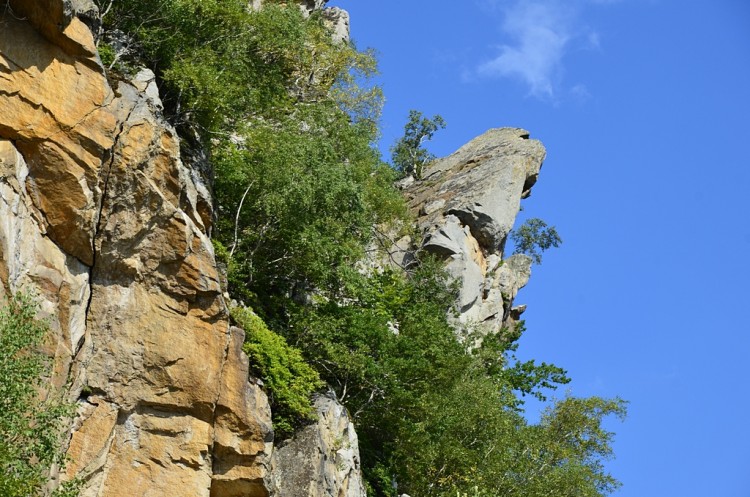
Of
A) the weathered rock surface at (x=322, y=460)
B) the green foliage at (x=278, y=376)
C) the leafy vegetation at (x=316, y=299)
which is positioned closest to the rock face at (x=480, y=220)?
the leafy vegetation at (x=316, y=299)

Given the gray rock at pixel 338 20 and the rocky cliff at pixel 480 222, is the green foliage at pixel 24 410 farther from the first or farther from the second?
the gray rock at pixel 338 20

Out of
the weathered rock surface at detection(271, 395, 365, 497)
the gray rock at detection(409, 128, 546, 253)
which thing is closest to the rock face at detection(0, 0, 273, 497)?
the weathered rock surface at detection(271, 395, 365, 497)

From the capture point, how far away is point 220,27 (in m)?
36.3

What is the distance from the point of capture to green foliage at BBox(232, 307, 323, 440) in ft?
89.6

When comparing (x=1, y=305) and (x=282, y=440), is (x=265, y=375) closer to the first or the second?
(x=282, y=440)

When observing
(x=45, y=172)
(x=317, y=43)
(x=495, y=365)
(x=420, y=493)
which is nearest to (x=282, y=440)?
(x=420, y=493)

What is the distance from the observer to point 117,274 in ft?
80.9

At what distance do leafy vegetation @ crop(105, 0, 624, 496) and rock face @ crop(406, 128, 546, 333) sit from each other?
933 centimetres

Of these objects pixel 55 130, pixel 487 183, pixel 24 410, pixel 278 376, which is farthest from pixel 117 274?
pixel 487 183

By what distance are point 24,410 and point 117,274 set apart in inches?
242

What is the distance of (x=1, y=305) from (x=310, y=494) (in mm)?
9725

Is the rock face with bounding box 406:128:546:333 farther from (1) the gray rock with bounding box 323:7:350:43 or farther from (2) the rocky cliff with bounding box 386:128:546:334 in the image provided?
(1) the gray rock with bounding box 323:7:350:43

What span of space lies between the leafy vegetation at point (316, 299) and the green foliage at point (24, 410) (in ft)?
25.4

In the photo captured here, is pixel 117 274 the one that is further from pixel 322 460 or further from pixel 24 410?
pixel 322 460
